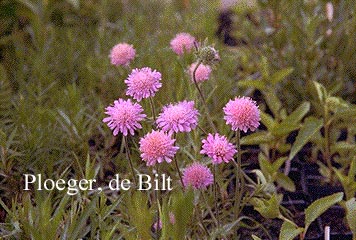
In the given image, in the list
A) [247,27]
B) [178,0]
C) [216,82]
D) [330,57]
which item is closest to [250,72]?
[247,27]

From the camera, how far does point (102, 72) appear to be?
1450 mm

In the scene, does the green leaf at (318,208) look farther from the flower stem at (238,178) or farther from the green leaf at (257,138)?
the green leaf at (257,138)

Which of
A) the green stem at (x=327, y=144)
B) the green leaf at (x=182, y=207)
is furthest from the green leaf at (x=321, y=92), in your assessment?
the green leaf at (x=182, y=207)

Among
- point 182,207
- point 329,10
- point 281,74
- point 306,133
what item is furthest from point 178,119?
point 329,10

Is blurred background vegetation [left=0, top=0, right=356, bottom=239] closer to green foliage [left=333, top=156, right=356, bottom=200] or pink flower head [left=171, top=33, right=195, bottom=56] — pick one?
pink flower head [left=171, top=33, right=195, bottom=56]

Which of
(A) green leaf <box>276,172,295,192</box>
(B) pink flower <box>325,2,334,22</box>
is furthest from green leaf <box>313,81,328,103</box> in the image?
(B) pink flower <box>325,2,334,22</box>

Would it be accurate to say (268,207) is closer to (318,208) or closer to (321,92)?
(318,208)

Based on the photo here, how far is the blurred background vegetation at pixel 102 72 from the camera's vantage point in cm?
114

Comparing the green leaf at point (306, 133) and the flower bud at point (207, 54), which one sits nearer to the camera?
the flower bud at point (207, 54)

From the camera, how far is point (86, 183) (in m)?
0.97

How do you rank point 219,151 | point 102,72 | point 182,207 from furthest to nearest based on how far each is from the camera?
point 102,72 → point 219,151 → point 182,207

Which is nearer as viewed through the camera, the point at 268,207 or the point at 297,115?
the point at 268,207

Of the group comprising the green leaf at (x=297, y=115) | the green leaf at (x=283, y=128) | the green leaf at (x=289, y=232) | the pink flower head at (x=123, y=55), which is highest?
the pink flower head at (x=123, y=55)

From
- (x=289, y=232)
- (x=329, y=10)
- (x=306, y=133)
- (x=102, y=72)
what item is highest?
(x=329, y=10)
